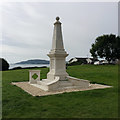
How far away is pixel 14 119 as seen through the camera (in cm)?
410

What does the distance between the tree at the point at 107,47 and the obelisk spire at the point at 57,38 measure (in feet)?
99.5

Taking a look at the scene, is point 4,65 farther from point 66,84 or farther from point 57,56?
point 66,84

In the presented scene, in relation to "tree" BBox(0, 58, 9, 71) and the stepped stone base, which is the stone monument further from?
"tree" BBox(0, 58, 9, 71)

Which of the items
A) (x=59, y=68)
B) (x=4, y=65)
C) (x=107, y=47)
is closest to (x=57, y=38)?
(x=59, y=68)

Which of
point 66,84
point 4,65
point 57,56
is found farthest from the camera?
point 4,65

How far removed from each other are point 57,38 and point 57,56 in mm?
1404

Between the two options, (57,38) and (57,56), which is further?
(57,38)

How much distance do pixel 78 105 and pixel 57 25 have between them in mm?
6888

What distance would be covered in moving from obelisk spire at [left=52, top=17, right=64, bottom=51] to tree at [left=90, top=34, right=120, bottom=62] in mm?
30333

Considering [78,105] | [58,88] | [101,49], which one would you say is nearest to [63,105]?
[78,105]

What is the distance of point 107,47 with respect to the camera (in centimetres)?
3831

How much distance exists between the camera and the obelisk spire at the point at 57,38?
10312mm

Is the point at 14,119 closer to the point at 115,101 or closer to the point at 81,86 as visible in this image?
the point at 115,101

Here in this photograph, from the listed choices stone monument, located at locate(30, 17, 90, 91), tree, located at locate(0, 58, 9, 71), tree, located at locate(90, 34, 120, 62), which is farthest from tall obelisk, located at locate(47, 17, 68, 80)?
tree, located at locate(90, 34, 120, 62)
